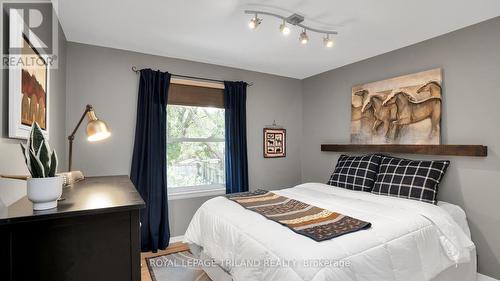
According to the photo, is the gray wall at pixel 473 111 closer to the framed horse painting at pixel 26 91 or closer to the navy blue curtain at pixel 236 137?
the navy blue curtain at pixel 236 137

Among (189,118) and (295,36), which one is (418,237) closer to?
(295,36)

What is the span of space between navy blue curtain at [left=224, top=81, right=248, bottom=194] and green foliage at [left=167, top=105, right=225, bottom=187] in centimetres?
17

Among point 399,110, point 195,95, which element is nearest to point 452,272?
point 399,110

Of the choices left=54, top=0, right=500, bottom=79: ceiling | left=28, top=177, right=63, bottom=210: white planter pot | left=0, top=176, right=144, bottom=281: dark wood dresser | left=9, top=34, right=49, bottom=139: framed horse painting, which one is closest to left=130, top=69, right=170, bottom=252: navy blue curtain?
left=54, top=0, right=500, bottom=79: ceiling

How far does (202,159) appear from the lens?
3.57 meters

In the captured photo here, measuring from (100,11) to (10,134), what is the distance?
136cm

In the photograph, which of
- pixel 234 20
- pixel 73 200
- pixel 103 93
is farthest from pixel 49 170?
pixel 103 93

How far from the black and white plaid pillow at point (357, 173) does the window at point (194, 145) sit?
1552mm

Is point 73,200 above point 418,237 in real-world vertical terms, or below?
above

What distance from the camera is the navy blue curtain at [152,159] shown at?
2955mm

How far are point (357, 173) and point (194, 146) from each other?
6.74 ft

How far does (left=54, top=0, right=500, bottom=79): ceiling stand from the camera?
6.57 ft

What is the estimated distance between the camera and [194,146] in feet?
11.5

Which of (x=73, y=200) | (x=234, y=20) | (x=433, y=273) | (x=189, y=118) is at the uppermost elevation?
(x=234, y=20)
